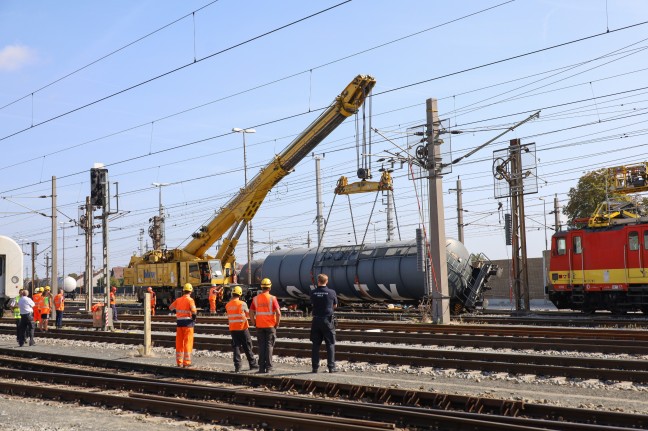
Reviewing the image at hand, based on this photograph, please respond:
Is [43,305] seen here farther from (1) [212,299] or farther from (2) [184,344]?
(2) [184,344]

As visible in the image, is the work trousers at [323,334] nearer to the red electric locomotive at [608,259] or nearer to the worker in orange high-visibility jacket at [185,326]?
the worker in orange high-visibility jacket at [185,326]

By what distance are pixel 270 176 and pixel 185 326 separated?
1744 centimetres

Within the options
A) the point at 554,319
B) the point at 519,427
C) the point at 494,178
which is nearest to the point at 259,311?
the point at 519,427

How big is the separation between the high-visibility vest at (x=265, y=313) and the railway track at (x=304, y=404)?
3.71 ft

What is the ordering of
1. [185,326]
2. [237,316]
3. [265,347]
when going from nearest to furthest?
[265,347] < [237,316] < [185,326]

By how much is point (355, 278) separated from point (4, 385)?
18.6 metres

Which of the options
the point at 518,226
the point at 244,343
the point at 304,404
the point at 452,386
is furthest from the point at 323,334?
the point at 518,226

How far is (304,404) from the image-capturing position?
990 cm

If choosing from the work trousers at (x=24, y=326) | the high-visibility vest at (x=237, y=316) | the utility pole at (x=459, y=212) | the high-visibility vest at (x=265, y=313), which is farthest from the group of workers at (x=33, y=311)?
the utility pole at (x=459, y=212)

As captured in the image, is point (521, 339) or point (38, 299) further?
point (38, 299)

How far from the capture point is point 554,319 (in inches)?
968

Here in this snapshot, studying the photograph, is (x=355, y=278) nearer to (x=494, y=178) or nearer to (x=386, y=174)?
(x=386, y=174)

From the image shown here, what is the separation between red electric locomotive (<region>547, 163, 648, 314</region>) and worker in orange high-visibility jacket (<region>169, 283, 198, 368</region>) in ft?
57.4

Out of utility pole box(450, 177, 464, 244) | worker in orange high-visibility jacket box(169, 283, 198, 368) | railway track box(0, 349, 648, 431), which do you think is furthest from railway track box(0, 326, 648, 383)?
utility pole box(450, 177, 464, 244)
